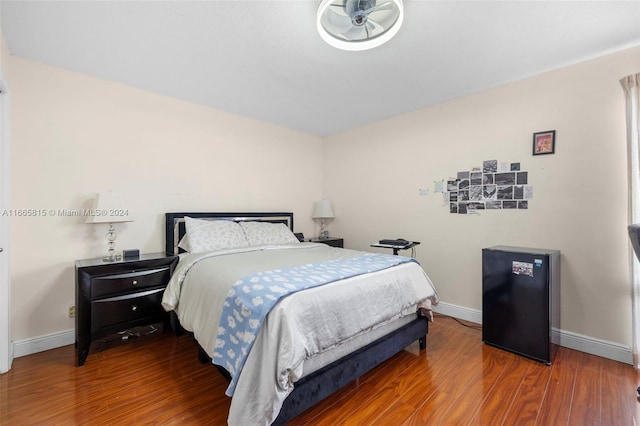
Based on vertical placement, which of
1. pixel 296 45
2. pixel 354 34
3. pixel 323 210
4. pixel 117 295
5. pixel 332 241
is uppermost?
pixel 296 45

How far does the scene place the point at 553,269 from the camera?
2.26m

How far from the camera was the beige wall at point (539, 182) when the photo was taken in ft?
7.36

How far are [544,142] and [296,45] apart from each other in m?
2.38

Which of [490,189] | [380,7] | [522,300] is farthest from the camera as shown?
[490,189]

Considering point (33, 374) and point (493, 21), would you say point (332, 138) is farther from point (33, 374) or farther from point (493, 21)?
point (33, 374)

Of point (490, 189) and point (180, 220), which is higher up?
point (490, 189)

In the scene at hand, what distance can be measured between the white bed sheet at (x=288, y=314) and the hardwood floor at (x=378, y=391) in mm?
333

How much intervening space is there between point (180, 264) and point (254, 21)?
207 centimetres

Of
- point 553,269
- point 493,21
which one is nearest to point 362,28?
point 493,21

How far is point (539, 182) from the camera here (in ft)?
8.43

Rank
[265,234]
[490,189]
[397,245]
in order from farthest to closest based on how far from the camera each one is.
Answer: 1. [265,234]
2. [397,245]
3. [490,189]

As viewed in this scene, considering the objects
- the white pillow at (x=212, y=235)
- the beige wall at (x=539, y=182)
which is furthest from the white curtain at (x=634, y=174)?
the white pillow at (x=212, y=235)

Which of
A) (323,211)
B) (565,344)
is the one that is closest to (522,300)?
(565,344)

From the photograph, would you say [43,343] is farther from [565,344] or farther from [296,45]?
[565,344]
